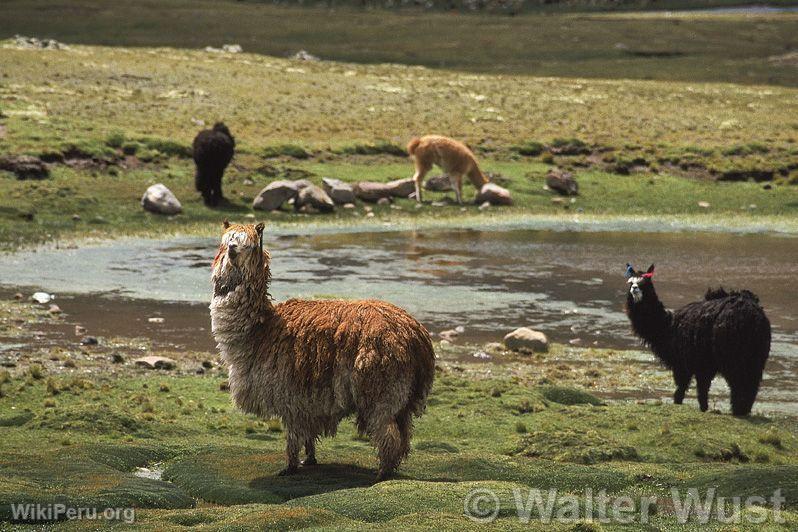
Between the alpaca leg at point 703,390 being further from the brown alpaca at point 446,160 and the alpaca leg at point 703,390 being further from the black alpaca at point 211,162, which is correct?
the brown alpaca at point 446,160

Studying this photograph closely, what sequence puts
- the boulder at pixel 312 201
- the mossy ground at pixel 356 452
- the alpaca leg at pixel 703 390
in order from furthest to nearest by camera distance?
the boulder at pixel 312 201
the alpaca leg at pixel 703 390
the mossy ground at pixel 356 452

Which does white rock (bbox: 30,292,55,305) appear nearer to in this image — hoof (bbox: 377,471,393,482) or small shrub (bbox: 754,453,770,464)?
hoof (bbox: 377,471,393,482)

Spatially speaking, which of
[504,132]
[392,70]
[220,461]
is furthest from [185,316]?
[392,70]

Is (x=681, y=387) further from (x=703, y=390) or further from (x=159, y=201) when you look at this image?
(x=159, y=201)

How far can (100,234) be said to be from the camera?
33.9 meters

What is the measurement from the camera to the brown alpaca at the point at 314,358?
12.6 m

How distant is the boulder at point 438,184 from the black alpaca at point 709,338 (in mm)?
24995

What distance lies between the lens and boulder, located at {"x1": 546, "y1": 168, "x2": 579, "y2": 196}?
4438 cm

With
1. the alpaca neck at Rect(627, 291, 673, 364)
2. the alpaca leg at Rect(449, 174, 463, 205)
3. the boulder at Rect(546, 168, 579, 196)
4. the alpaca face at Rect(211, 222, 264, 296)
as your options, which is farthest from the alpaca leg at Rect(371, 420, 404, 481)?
the boulder at Rect(546, 168, 579, 196)

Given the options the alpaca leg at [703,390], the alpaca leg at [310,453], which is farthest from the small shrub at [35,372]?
the alpaca leg at [703,390]

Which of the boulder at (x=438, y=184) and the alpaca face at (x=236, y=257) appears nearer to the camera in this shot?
the alpaca face at (x=236, y=257)

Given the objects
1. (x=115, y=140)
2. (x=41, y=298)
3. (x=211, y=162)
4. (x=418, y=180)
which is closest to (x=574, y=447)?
(x=41, y=298)

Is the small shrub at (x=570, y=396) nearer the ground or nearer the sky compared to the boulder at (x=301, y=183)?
nearer the ground

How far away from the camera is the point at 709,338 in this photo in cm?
1836
